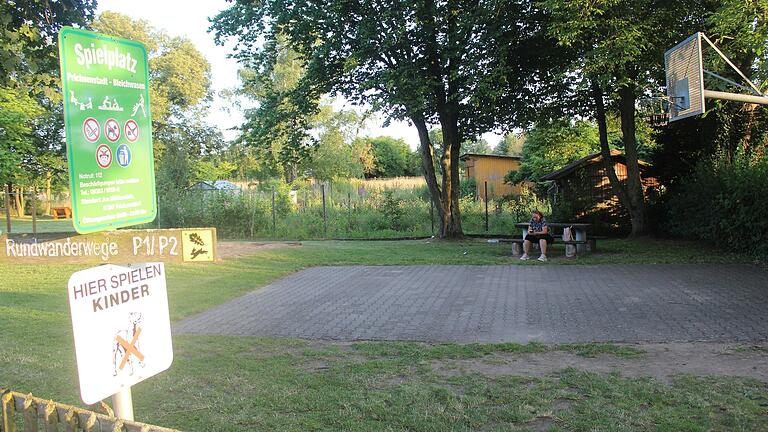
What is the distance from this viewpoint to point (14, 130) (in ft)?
105

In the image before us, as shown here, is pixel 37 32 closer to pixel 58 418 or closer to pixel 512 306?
pixel 58 418

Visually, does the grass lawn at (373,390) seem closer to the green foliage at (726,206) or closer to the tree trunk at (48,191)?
the green foliage at (726,206)

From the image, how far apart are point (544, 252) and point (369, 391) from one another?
1051 centimetres

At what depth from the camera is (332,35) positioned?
1839 centimetres

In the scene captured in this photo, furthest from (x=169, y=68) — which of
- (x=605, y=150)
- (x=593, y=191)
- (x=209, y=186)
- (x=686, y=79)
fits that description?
(x=686, y=79)

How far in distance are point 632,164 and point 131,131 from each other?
18329 mm

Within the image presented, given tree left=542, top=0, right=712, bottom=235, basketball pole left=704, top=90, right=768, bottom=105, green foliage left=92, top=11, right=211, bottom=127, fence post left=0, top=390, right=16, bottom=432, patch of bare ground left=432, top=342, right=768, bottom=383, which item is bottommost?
patch of bare ground left=432, top=342, right=768, bottom=383

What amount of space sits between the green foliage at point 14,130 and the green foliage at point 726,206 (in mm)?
31121

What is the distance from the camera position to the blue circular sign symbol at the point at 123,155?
2.55m

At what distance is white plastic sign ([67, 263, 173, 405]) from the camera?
236cm

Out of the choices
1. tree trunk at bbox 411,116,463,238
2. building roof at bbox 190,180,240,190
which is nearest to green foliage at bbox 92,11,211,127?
building roof at bbox 190,180,240,190

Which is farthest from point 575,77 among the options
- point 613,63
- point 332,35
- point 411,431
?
point 411,431

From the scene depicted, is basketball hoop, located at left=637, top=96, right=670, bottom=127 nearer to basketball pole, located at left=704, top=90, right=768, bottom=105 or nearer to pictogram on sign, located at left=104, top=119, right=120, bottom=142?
basketball pole, located at left=704, top=90, right=768, bottom=105

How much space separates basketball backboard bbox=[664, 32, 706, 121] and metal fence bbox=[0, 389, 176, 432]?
37.4 ft
